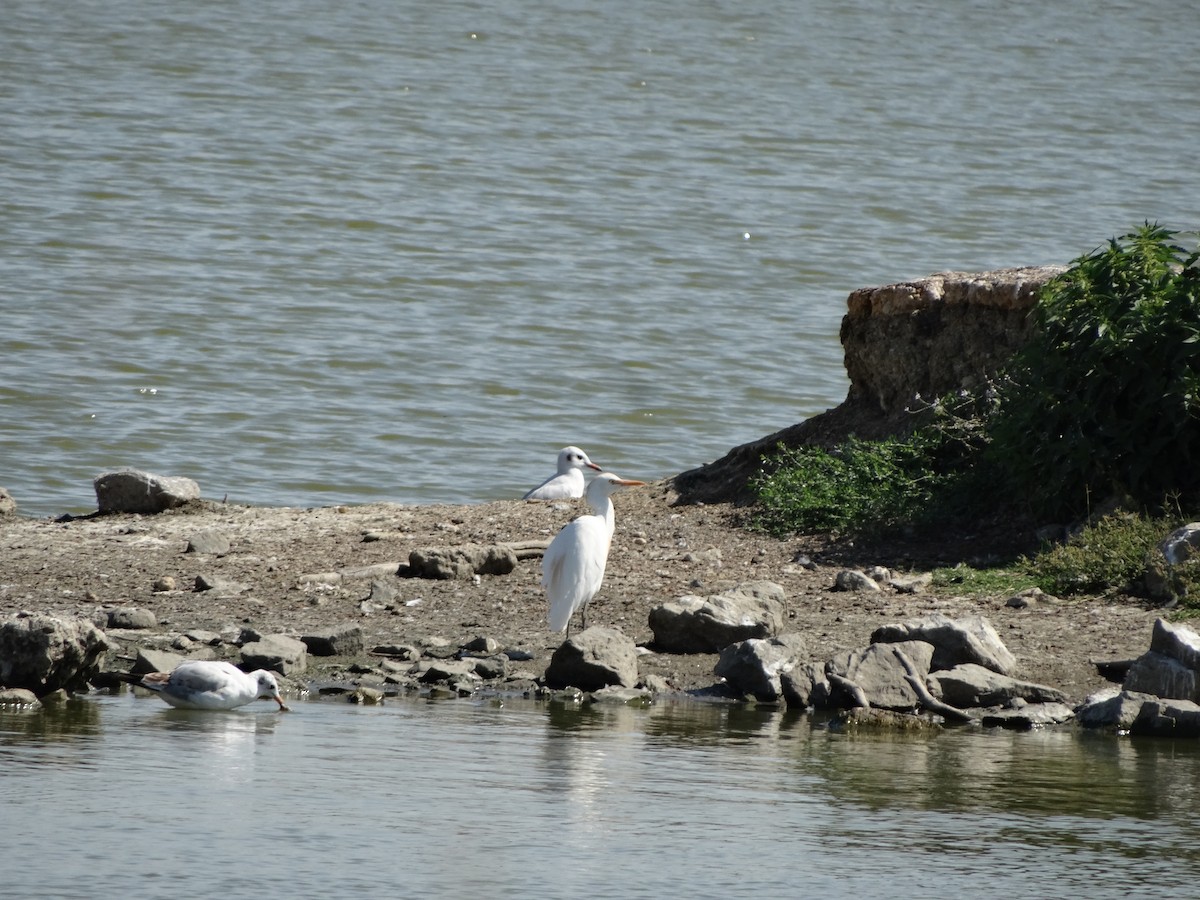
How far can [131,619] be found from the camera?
971 cm

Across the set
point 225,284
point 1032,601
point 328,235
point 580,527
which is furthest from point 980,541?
point 328,235

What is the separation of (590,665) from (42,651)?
2.53 m

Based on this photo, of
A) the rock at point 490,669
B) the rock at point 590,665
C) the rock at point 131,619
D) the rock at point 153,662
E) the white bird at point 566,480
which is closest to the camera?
the rock at point 153,662

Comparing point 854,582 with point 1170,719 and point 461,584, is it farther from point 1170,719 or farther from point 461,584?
point 1170,719

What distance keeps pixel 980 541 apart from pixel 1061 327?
142cm

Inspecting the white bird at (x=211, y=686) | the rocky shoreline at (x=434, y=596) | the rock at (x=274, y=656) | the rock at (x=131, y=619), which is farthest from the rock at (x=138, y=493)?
the white bird at (x=211, y=686)

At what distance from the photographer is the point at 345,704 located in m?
8.38

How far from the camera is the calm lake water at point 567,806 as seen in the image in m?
5.55

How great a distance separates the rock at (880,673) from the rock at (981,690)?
0.39ft

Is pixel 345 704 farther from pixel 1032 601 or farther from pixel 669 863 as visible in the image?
pixel 1032 601

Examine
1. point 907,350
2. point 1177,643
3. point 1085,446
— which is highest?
point 907,350

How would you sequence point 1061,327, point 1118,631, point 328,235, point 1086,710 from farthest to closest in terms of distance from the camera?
1. point 328,235
2. point 1061,327
3. point 1118,631
4. point 1086,710

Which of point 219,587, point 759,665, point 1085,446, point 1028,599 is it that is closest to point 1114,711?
point 759,665

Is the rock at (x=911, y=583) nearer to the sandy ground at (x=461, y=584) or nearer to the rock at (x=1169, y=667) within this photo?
the sandy ground at (x=461, y=584)
